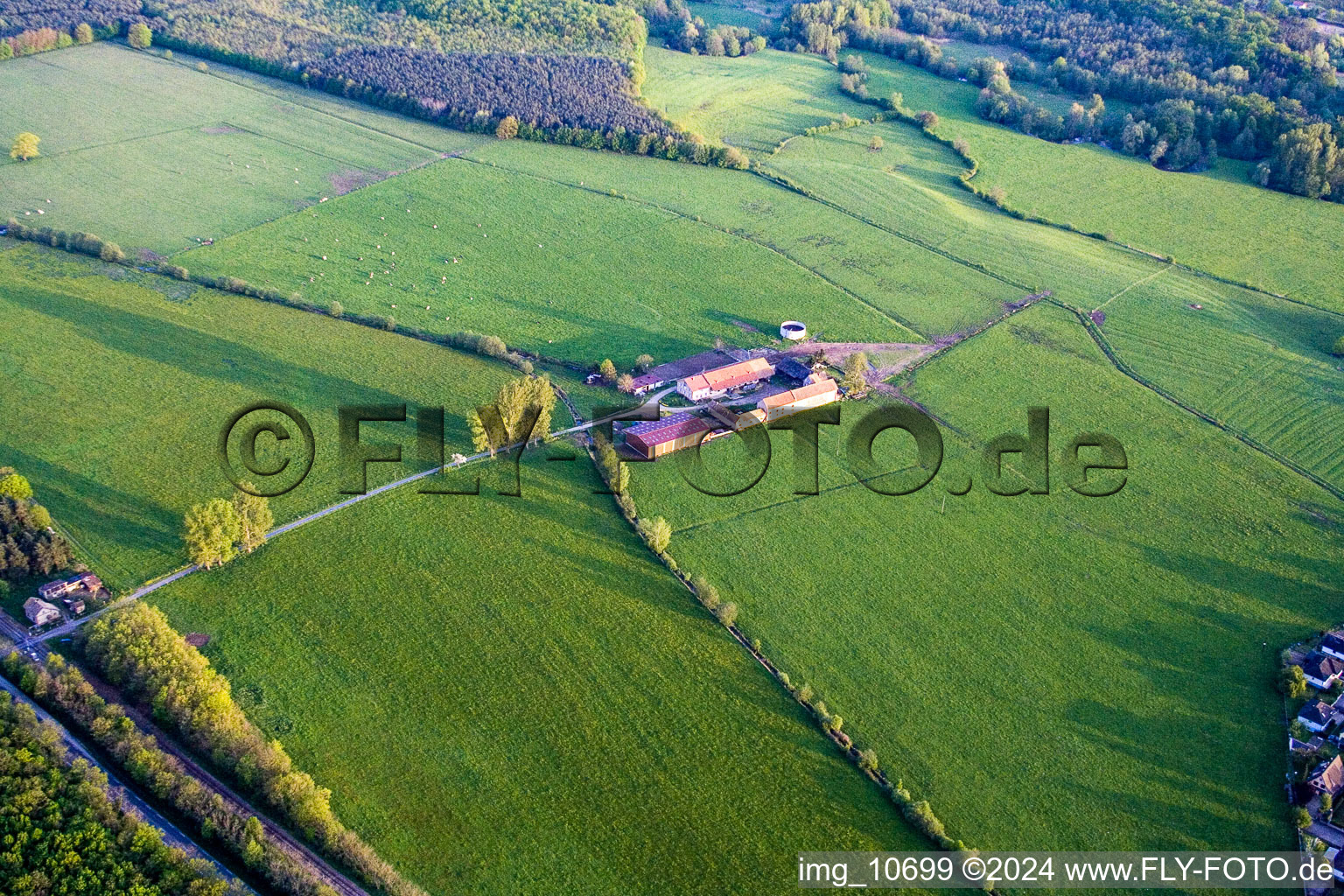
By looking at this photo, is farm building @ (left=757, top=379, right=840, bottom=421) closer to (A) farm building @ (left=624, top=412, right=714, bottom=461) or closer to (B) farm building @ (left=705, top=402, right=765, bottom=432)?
(B) farm building @ (left=705, top=402, right=765, bottom=432)

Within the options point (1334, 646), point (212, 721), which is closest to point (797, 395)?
point (1334, 646)

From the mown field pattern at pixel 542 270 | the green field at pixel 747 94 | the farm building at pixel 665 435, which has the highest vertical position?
the green field at pixel 747 94

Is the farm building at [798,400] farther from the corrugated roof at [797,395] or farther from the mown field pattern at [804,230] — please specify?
the mown field pattern at [804,230]

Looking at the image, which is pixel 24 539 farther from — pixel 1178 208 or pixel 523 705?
pixel 1178 208

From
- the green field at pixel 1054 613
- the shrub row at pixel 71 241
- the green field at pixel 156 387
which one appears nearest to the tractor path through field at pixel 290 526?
the green field at pixel 156 387

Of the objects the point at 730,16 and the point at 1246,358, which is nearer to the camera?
the point at 1246,358

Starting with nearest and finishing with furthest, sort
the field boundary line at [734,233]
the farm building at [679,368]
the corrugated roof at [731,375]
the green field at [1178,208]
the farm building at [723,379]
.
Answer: the farm building at [723,379] < the corrugated roof at [731,375] < the farm building at [679,368] < the field boundary line at [734,233] < the green field at [1178,208]
